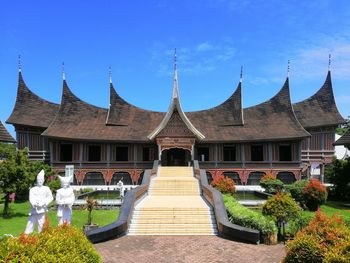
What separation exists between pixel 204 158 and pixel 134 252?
1948 cm

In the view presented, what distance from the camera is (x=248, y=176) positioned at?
2770cm

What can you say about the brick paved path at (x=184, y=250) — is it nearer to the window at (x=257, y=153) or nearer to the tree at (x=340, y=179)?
the tree at (x=340, y=179)

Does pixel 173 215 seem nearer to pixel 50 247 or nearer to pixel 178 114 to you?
pixel 50 247

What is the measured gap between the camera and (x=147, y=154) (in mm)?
28703

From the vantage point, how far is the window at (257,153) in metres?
28.3

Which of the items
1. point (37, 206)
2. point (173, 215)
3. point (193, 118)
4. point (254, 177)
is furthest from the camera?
point (193, 118)

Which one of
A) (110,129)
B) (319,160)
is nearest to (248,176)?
(319,160)

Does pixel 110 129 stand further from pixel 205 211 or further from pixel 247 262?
pixel 247 262

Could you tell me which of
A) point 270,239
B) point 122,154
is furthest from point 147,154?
point 270,239

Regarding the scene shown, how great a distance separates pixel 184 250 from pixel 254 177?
1869 cm

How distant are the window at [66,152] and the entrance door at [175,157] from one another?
7.17m

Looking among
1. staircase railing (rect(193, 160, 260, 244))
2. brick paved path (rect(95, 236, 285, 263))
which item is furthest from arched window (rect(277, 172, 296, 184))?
brick paved path (rect(95, 236, 285, 263))

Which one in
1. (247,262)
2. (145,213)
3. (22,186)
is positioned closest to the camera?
(247,262)

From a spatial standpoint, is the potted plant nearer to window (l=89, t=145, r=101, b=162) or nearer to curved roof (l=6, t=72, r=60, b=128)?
window (l=89, t=145, r=101, b=162)
